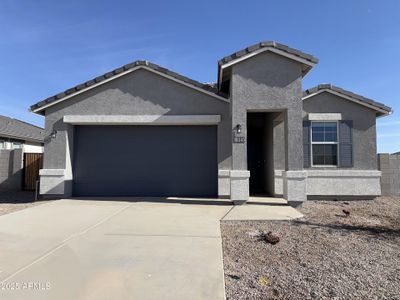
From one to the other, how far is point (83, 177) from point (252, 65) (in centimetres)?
772

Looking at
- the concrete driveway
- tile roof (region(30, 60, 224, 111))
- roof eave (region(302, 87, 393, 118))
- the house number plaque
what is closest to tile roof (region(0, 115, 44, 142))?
tile roof (region(30, 60, 224, 111))

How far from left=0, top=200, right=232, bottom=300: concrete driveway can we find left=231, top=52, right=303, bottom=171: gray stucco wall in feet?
10.6

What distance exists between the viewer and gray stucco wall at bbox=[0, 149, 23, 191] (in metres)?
13.4

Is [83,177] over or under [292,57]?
under

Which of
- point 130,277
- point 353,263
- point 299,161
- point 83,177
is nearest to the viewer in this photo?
point 130,277

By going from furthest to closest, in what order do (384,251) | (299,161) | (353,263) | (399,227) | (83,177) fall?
(83,177), (299,161), (399,227), (384,251), (353,263)

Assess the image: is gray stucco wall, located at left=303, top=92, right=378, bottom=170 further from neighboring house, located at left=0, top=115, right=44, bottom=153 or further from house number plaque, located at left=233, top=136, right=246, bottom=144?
neighboring house, located at left=0, top=115, right=44, bottom=153

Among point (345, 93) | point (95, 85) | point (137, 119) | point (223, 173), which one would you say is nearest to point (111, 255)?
point (223, 173)

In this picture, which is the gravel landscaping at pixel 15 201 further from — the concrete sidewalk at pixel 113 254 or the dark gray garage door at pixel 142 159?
the dark gray garage door at pixel 142 159

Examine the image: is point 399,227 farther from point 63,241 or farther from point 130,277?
point 63,241

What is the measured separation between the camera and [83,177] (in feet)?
37.1

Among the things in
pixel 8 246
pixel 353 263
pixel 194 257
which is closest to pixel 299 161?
pixel 353 263

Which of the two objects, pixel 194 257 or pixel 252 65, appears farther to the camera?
pixel 252 65

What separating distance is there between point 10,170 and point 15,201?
3.70 metres
